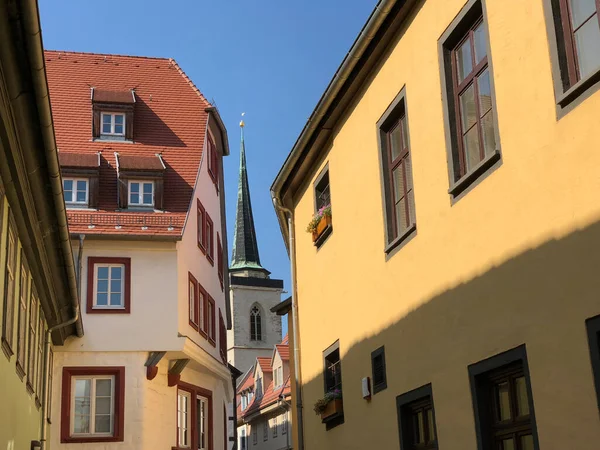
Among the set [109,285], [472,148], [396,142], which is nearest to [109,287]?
[109,285]

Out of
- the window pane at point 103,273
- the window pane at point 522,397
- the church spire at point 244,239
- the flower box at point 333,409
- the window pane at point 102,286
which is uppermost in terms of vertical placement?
the church spire at point 244,239

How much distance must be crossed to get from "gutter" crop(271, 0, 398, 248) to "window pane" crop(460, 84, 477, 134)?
183cm

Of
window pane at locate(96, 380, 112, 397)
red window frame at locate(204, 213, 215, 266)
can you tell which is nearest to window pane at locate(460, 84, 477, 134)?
window pane at locate(96, 380, 112, 397)

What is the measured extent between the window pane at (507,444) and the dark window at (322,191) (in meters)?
6.83

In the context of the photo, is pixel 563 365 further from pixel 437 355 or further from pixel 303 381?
pixel 303 381

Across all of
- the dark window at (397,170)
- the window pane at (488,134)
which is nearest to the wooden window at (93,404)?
the dark window at (397,170)

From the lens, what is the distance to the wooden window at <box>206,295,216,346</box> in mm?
28812

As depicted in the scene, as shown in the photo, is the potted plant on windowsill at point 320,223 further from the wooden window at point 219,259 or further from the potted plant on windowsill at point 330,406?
the wooden window at point 219,259

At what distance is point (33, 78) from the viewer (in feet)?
28.1

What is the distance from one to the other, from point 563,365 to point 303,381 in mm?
9220

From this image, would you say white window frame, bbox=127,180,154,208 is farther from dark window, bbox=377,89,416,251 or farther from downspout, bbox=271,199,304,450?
dark window, bbox=377,89,416,251

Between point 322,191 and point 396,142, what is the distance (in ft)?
13.0

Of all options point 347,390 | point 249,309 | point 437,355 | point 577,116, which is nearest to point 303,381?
point 347,390

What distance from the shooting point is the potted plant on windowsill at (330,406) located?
44.6 ft
